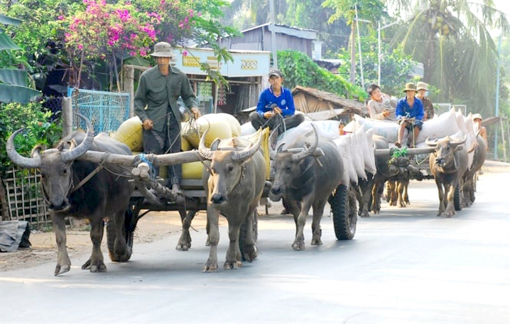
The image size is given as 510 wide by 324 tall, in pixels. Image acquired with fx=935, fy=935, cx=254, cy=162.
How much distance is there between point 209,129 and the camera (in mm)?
11664

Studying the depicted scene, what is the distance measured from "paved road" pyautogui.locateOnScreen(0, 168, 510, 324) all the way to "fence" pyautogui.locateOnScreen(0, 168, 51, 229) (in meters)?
2.39

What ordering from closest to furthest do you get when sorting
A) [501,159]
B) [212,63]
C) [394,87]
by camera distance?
[212,63] → [394,87] → [501,159]

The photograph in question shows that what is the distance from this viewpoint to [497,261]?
1091 cm

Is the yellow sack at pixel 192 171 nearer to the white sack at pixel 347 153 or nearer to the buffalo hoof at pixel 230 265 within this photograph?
the buffalo hoof at pixel 230 265

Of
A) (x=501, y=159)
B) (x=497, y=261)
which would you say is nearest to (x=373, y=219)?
(x=497, y=261)

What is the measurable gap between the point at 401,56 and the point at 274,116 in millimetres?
33277

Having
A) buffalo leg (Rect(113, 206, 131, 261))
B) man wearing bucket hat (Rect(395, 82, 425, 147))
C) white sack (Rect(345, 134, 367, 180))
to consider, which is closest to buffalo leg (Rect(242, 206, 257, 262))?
buffalo leg (Rect(113, 206, 131, 261))

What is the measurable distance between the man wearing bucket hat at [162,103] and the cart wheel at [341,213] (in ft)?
9.40

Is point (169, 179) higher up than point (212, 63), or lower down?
lower down

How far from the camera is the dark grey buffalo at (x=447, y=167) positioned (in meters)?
17.3

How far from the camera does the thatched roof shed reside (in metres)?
29.0

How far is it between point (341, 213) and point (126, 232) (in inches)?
130

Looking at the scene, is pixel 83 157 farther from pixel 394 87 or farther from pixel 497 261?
pixel 394 87

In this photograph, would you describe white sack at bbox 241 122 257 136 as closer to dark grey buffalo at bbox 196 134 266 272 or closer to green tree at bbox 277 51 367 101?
dark grey buffalo at bbox 196 134 266 272
